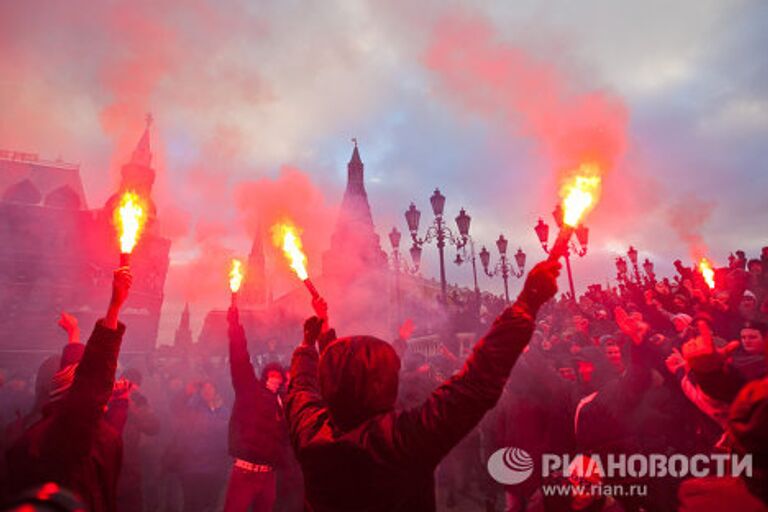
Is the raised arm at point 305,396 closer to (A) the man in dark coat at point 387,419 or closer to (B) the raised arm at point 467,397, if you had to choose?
(A) the man in dark coat at point 387,419

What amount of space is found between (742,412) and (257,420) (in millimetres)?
4074

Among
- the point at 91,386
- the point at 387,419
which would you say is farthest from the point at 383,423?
the point at 91,386

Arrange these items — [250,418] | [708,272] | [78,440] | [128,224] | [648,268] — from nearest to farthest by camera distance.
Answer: [78,440], [128,224], [250,418], [708,272], [648,268]

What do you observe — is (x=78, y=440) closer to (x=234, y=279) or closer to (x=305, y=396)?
(x=305, y=396)

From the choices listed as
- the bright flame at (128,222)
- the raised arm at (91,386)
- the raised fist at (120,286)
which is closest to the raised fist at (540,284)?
the raised arm at (91,386)

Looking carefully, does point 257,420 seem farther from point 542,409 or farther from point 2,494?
point 542,409

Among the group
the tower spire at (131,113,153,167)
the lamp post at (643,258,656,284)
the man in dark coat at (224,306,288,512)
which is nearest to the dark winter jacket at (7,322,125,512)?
the man in dark coat at (224,306,288,512)

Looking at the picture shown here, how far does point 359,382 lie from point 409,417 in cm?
28

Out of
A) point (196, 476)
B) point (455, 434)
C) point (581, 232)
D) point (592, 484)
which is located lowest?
point (196, 476)

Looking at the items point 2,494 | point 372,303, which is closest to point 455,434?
point 2,494

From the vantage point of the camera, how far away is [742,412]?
164 cm

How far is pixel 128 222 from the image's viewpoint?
2.93 metres

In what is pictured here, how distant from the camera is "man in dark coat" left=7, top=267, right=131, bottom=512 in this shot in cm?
196

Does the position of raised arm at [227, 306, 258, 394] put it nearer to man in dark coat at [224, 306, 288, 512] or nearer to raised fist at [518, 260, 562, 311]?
man in dark coat at [224, 306, 288, 512]
